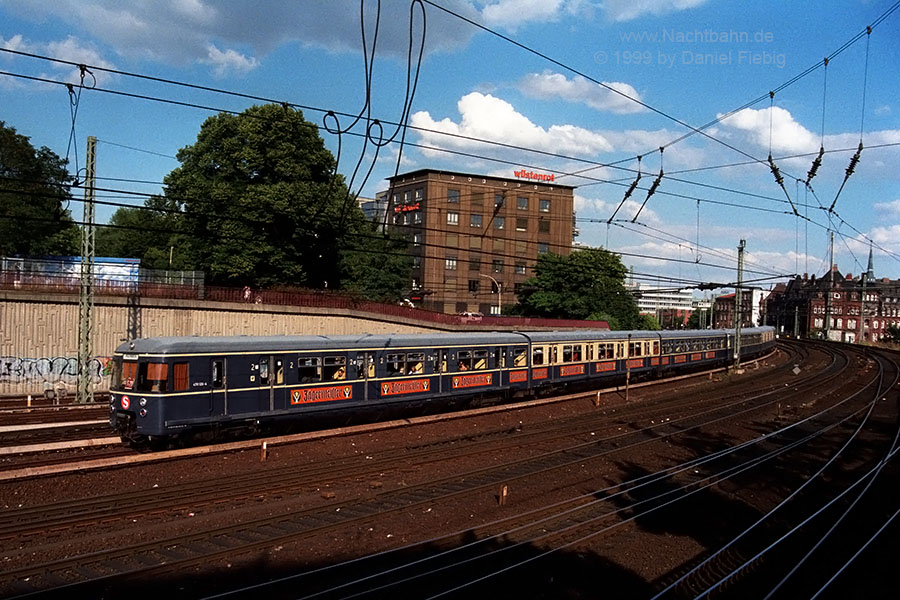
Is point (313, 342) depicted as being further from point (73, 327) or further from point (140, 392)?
point (73, 327)

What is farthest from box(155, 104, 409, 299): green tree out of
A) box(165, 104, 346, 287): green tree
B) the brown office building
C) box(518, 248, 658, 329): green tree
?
the brown office building

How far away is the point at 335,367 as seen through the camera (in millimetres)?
19609

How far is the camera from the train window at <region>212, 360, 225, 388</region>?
17.0 meters

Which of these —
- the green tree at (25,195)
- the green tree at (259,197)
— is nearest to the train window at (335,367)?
the green tree at (259,197)

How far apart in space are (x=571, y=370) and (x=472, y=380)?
698cm

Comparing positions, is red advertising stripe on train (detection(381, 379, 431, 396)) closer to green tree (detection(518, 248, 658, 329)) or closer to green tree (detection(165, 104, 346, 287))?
green tree (detection(165, 104, 346, 287))

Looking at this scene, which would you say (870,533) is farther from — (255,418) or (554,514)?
(255,418)

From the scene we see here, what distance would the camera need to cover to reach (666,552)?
10734 millimetres

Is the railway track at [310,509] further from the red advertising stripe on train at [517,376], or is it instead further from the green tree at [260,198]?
the green tree at [260,198]

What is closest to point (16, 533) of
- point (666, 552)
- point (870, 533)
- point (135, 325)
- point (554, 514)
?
point (554, 514)

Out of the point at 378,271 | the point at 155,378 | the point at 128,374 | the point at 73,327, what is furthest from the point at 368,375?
the point at 378,271

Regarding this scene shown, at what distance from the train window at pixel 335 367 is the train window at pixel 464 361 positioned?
513 cm

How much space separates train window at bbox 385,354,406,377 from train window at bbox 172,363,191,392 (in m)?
6.49

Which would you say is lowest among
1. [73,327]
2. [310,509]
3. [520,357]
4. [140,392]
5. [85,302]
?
[310,509]
